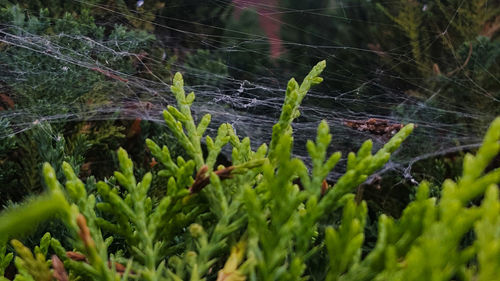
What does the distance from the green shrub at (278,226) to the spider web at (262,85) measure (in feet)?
4.92

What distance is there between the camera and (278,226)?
1047mm

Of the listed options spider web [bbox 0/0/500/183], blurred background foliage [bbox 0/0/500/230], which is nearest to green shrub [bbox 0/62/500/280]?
blurred background foliage [bbox 0/0/500/230]

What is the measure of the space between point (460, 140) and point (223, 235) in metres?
2.60

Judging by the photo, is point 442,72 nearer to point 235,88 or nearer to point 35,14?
point 235,88

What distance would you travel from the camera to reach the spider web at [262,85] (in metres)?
2.69

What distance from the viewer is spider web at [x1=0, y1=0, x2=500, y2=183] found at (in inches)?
106

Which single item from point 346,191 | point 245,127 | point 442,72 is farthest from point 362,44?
point 346,191

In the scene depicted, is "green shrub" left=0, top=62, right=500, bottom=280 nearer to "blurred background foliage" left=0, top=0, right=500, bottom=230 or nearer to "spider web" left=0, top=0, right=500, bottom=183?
"blurred background foliage" left=0, top=0, right=500, bottom=230

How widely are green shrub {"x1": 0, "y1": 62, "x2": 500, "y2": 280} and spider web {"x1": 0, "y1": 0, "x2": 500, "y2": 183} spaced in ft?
4.92

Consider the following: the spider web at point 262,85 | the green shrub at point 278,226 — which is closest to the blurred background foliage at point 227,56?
the spider web at point 262,85

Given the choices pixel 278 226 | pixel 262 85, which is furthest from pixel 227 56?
pixel 278 226

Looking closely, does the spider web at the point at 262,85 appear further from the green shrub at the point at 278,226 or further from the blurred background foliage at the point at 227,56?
the green shrub at the point at 278,226

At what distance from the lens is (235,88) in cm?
302

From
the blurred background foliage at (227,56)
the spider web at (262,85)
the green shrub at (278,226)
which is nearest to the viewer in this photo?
the green shrub at (278,226)
